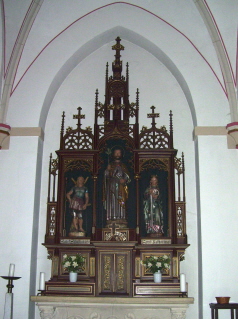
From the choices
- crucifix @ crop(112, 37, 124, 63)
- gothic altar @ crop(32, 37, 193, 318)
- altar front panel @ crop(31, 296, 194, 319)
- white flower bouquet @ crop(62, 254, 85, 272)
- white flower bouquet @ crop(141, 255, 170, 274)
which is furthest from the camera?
crucifix @ crop(112, 37, 124, 63)

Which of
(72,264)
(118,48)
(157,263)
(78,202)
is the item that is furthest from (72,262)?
(118,48)

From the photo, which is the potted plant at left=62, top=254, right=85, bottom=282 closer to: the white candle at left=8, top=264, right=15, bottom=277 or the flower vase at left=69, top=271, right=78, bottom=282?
the flower vase at left=69, top=271, right=78, bottom=282

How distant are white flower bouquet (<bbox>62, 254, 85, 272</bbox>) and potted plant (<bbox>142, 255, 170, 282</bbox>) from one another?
1.13 m

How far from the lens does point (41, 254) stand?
8.42 m

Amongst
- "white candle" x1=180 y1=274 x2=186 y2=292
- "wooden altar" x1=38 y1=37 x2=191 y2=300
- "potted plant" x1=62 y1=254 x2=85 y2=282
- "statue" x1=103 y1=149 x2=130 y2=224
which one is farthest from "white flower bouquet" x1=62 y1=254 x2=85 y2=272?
"white candle" x1=180 y1=274 x2=186 y2=292

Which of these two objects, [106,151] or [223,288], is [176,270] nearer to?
[223,288]

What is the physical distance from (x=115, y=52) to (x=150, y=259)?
14.7 ft

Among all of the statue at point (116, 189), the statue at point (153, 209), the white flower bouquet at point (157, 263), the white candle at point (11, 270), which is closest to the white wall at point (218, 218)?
the white flower bouquet at point (157, 263)

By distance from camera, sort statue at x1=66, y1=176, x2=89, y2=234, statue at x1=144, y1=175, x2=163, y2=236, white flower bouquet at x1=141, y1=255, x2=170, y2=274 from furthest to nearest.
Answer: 1. statue at x1=66, y1=176, x2=89, y2=234
2. statue at x1=144, y1=175, x2=163, y2=236
3. white flower bouquet at x1=141, y1=255, x2=170, y2=274

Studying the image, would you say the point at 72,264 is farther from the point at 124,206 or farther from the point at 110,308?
the point at 124,206

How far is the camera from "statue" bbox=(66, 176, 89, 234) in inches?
327

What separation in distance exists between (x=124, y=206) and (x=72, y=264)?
1392mm

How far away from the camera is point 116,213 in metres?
8.25

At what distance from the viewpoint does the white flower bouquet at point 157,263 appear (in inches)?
301
